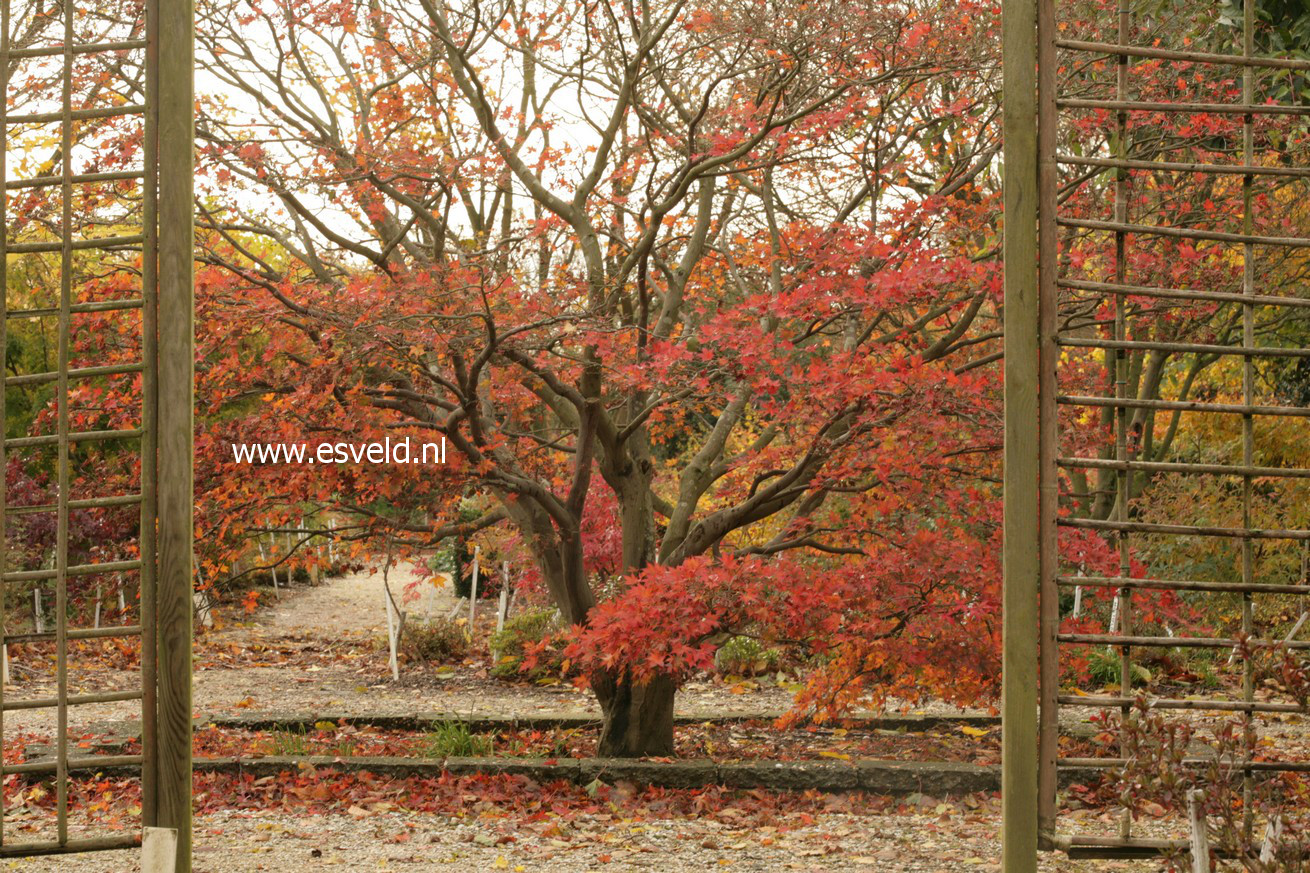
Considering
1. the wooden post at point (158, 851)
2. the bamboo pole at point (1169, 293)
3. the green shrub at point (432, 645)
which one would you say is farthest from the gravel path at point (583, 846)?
the green shrub at point (432, 645)

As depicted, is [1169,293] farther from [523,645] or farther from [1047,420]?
[523,645]

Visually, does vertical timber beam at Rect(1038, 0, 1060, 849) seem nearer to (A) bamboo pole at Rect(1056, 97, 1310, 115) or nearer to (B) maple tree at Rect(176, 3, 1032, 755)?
(A) bamboo pole at Rect(1056, 97, 1310, 115)

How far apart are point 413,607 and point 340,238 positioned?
8712mm

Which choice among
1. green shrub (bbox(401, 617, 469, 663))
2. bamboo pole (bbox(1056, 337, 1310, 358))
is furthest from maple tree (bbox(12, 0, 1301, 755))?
green shrub (bbox(401, 617, 469, 663))

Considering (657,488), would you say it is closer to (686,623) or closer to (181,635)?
(686,623)

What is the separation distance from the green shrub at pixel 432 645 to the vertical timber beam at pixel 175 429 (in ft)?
22.4

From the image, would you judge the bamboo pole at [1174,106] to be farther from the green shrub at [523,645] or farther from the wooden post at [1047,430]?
the green shrub at [523,645]

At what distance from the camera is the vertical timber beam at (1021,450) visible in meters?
2.91

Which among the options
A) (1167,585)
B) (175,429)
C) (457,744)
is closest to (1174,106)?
(1167,585)

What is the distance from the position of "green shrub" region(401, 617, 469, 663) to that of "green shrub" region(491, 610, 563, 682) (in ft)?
1.94

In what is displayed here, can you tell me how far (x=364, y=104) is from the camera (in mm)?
6555

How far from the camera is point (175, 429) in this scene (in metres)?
2.94

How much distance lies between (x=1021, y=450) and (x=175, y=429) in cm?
222

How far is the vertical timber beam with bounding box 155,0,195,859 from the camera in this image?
2.92 metres
